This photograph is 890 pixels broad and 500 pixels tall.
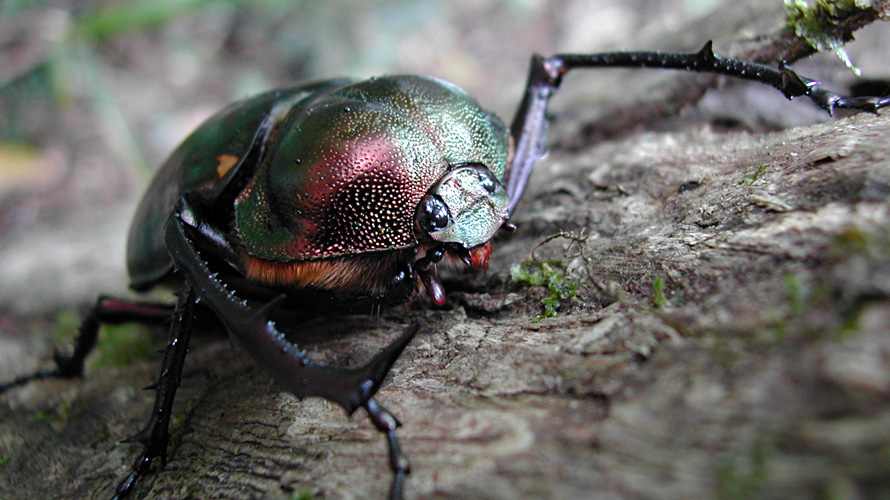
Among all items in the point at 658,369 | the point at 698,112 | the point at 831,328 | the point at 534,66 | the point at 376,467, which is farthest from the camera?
the point at 698,112

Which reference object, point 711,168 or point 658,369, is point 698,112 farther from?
point 658,369

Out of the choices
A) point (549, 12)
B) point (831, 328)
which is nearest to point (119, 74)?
point (549, 12)

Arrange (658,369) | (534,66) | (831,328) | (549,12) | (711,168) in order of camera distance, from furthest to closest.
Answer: (549,12) → (534,66) → (711,168) → (658,369) → (831,328)

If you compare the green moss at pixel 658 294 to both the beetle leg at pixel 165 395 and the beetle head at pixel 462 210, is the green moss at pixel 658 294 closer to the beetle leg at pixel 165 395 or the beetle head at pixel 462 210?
the beetle head at pixel 462 210

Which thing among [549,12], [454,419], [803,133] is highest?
[549,12]

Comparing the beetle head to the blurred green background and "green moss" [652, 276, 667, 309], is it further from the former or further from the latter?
the blurred green background

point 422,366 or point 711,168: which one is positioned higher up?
point 711,168
